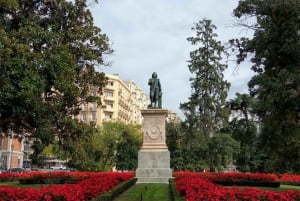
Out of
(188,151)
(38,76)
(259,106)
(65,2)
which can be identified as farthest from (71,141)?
(188,151)

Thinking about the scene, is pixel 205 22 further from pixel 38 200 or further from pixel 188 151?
pixel 38 200

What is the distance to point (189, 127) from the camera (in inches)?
1597

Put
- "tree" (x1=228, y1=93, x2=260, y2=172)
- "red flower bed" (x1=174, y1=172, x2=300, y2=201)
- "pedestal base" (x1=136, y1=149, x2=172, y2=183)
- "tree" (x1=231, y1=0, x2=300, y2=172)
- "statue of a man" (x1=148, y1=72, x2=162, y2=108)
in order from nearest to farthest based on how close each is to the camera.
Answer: "red flower bed" (x1=174, y1=172, x2=300, y2=201) < "tree" (x1=231, y1=0, x2=300, y2=172) < "pedestal base" (x1=136, y1=149, x2=172, y2=183) < "statue of a man" (x1=148, y1=72, x2=162, y2=108) < "tree" (x1=228, y1=93, x2=260, y2=172)

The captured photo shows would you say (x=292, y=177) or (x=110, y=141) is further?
(x=110, y=141)

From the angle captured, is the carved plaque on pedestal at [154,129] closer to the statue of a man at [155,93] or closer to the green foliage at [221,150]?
the statue of a man at [155,93]

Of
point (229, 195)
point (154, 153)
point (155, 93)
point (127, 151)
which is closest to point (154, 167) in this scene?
point (154, 153)

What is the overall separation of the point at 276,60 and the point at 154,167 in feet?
31.2

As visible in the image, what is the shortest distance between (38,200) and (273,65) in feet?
32.4

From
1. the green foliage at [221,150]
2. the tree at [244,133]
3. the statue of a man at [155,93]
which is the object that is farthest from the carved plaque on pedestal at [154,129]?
the tree at [244,133]

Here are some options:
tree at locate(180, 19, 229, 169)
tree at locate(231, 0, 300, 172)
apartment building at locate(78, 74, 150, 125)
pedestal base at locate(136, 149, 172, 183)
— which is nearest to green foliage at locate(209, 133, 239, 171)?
tree at locate(180, 19, 229, 169)

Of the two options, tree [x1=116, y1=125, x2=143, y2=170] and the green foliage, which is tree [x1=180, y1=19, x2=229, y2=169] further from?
tree [x1=116, y1=125, x2=143, y2=170]

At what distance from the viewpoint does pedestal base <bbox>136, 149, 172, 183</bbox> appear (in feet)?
68.3

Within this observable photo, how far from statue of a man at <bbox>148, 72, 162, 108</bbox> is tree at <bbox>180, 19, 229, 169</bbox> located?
16646mm

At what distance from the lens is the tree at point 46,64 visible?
13.7 metres
